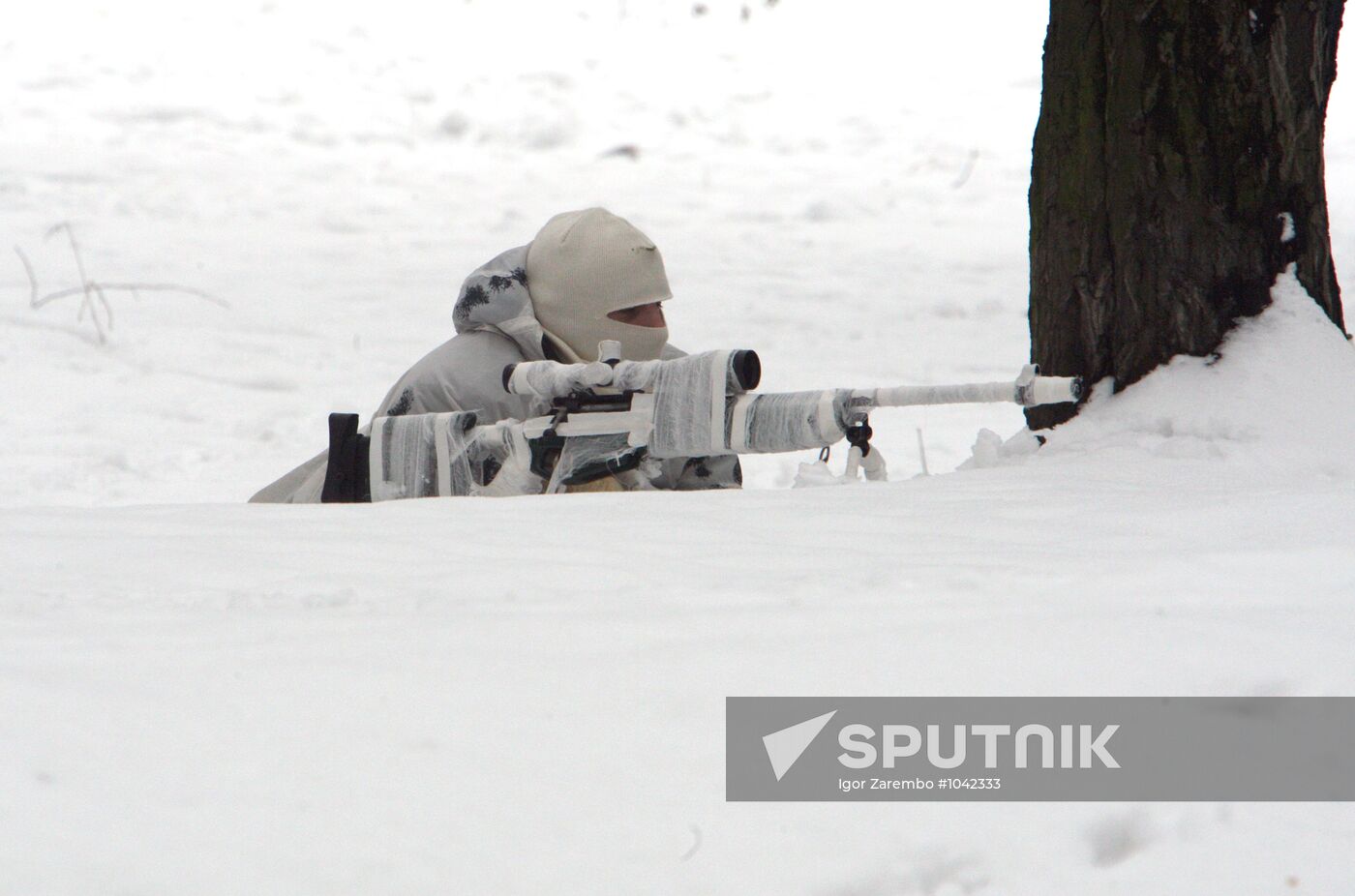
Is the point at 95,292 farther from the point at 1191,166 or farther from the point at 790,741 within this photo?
the point at 790,741

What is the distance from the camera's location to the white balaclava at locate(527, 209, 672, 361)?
140 inches

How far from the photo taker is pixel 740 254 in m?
7.86

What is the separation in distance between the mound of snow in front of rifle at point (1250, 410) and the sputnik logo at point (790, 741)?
149cm

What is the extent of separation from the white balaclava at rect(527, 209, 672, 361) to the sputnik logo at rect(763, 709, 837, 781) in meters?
2.17

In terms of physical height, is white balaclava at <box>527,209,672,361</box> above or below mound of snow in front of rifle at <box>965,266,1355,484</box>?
above

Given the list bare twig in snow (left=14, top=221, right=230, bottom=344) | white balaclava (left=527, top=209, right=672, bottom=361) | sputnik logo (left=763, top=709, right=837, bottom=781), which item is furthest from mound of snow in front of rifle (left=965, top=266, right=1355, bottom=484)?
bare twig in snow (left=14, top=221, right=230, bottom=344)

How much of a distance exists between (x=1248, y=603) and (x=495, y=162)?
802 cm

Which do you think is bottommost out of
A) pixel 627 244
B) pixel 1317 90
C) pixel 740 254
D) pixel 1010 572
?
pixel 740 254

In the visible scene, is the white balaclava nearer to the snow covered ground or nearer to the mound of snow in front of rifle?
the snow covered ground

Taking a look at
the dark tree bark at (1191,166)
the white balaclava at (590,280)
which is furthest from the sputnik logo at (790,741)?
the white balaclava at (590,280)

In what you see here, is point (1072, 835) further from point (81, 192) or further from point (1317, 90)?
point (81, 192)

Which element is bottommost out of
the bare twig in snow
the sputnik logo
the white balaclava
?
the bare twig in snow

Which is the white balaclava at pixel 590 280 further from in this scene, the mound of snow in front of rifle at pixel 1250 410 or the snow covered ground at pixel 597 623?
the mound of snow in front of rifle at pixel 1250 410

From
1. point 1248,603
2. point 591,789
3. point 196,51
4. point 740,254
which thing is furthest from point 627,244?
point 196,51
